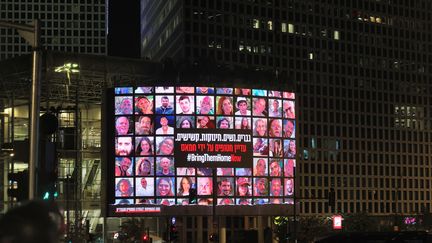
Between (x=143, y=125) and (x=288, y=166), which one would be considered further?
(x=288, y=166)

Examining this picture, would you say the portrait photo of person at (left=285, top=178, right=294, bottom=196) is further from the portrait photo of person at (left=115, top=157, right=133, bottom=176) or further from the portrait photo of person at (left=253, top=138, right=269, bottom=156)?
the portrait photo of person at (left=115, top=157, right=133, bottom=176)

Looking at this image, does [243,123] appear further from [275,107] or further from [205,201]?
[205,201]

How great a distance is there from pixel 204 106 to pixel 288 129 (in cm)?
1202

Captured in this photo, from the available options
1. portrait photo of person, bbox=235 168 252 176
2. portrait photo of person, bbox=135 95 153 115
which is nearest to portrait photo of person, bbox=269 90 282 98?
portrait photo of person, bbox=235 168 252 176

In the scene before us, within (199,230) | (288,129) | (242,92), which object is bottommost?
(199,230)

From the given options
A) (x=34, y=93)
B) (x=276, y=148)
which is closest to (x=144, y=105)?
(x=276, y=148)

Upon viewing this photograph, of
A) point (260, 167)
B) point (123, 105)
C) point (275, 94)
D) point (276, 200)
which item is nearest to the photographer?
point (123, 105)

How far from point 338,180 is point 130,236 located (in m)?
74.4

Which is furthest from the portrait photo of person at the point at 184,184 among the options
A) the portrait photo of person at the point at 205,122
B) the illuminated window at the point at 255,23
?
the illuminated window at the point at 255,23

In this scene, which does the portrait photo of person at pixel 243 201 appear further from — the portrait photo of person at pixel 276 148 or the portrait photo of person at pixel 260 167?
the portrait photo of person at pixel 276 148

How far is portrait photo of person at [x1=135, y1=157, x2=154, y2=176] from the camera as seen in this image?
93.9 meters

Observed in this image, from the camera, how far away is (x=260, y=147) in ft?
320

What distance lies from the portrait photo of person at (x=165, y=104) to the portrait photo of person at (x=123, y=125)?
12.6ft

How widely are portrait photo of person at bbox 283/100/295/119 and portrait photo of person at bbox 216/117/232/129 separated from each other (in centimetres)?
839
